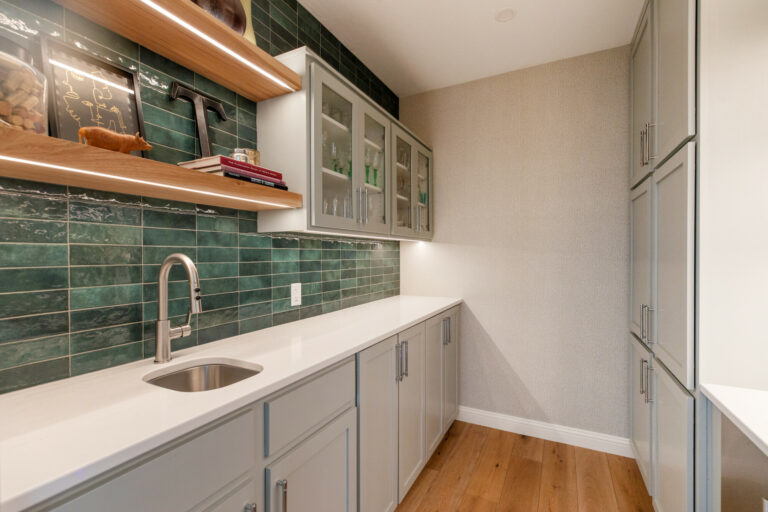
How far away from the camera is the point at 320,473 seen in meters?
1.17

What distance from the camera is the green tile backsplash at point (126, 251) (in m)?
0.94

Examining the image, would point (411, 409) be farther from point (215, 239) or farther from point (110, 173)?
point (110, 173)

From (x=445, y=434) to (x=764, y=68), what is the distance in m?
2.41

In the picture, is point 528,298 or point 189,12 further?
point 528,298

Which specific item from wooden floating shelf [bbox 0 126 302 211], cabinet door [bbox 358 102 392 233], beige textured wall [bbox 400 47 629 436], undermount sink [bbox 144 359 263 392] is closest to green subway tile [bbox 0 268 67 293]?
wooden floating shelf [bbox 0 126 302 211]

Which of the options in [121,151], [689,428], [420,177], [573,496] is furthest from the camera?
[420,177]

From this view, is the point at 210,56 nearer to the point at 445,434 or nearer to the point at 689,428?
the point at 689,428

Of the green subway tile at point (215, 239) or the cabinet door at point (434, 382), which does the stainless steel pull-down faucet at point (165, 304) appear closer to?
the green subway tile at point (215, 239)

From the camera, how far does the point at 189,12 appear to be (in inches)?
41.9

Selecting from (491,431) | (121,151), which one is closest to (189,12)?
(121,151)

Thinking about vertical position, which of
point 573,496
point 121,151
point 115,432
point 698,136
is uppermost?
point 698,136

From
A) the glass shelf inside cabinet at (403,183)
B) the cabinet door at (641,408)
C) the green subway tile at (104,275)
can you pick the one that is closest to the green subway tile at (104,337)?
the green subway tile at (104,275)

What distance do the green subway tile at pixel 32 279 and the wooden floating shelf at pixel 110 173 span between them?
0.80 feet

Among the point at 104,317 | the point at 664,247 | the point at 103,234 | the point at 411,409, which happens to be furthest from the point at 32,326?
the point at 664,247
